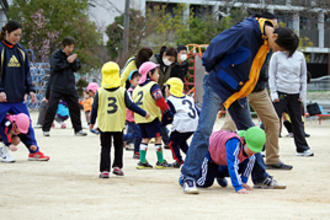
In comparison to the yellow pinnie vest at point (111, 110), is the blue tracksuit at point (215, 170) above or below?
below

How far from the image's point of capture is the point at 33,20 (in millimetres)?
37094

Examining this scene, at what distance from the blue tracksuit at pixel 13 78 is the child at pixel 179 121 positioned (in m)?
2.08

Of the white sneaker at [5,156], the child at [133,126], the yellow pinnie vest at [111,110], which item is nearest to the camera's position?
the yellow pinnie vest at [111,110]

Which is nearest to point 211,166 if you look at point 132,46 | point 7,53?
point 7,53

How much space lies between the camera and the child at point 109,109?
7.38 meters

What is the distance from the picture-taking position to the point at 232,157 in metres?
6.19

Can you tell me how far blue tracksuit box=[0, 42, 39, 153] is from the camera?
29.3ft

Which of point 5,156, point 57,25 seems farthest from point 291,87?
point 57,25

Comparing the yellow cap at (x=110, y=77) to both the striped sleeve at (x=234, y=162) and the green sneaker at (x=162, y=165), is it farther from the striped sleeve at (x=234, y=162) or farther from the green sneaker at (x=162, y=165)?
the striped sleeve at (x=234, y=162)

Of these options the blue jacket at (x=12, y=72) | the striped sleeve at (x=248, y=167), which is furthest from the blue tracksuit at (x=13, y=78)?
the striped sleeve at (x=248, y=167)

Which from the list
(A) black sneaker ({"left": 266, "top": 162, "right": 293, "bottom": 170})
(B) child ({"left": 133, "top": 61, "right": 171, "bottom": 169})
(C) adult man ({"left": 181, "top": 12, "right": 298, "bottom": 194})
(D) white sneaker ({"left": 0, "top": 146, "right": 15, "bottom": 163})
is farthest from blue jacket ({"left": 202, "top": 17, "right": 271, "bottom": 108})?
(D) white sneaker ({"left": 0, "top": 146, "right": 15, "bottom": 163})

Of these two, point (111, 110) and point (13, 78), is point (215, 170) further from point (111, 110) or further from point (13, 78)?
point (13, 78)

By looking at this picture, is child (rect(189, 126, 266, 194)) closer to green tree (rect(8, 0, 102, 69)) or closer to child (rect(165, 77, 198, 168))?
child (rect(165, 77, 198, 168))

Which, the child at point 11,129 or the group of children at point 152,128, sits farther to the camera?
the child at point 11,129
